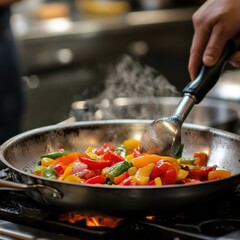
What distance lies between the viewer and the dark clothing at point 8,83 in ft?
11.3

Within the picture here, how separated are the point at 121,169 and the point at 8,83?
85.5 inches

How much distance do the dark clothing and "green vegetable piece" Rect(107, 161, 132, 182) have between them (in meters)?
2.03

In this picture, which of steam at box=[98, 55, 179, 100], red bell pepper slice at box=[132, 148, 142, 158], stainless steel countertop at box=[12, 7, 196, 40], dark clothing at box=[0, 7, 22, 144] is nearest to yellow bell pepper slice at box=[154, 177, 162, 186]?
red bell pepper slice at box=[132, 148, 142, 158]

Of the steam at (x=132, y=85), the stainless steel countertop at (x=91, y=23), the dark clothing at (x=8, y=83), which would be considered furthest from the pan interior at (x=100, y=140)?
the stainless steel countertop at (x=91, y=23)

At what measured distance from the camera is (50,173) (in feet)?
4.89

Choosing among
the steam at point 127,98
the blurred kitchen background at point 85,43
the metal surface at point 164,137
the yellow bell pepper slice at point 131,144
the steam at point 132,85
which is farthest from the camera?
the blurred kitchen background at point 85,43

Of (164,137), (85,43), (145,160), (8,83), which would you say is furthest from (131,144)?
(85,43)

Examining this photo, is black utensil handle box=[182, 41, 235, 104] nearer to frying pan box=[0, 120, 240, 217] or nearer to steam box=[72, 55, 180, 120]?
frying pan box=[0, 120, 240, 217]

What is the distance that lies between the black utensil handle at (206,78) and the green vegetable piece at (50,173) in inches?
20.1

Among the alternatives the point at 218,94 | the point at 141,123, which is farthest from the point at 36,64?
the point at 141,123

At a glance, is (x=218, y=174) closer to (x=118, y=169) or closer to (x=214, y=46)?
(x=118, y=169)

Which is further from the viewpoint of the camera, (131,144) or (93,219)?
(131,144)

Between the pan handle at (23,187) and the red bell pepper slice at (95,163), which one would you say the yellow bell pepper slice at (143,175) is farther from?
the pan handle at (23,187)

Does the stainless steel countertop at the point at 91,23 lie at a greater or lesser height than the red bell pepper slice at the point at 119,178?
greater
